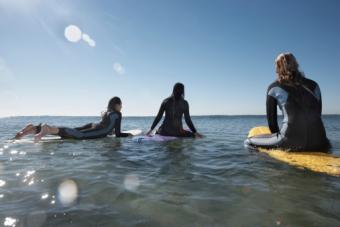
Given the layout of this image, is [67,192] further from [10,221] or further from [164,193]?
[164,193]

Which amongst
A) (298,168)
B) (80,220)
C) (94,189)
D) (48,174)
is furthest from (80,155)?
(298,168)

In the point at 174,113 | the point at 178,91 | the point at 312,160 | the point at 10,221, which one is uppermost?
the point at 178,91

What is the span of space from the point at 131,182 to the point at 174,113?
215 inches

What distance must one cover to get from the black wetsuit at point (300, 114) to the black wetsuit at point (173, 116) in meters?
4.17

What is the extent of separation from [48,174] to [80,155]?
2097 millimetres

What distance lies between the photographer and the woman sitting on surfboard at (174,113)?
31.5 feet

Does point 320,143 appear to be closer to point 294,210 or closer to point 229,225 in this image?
point 294,210

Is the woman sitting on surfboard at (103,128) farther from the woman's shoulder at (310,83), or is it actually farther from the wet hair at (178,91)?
the woman's shoulder at (310,83)

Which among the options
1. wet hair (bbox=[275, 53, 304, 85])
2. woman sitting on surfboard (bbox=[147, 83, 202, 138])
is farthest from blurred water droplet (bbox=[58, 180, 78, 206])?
woman sitting on surfboard (bbox=[147, 83, 202, 138])

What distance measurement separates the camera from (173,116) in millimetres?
9742

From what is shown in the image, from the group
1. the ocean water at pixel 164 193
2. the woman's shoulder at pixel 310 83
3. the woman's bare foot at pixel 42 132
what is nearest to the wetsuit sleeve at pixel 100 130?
the woman's bare foot at pixel 42 132

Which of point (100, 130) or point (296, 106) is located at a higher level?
point (296, 106)

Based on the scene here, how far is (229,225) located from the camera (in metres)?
2.85

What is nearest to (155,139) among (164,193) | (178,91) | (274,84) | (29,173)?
(178,91)
